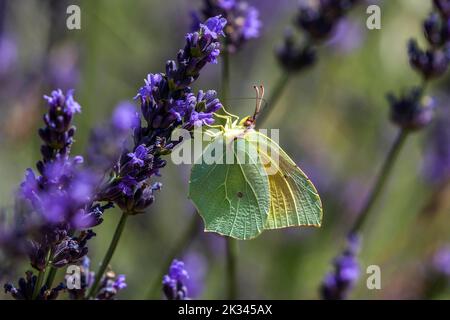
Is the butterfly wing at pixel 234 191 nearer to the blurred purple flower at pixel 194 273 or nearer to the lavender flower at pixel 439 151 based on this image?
A: the blurred purple flower at pixel 194 273

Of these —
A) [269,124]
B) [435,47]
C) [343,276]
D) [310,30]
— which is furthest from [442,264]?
[269,124]

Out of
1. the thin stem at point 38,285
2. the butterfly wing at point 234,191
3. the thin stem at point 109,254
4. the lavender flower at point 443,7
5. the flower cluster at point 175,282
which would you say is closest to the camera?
the thin stem at point 38,285

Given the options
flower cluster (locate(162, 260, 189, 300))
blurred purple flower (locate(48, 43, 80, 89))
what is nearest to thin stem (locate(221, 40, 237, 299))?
flower cluster (locate(162, 260, 189, 300))

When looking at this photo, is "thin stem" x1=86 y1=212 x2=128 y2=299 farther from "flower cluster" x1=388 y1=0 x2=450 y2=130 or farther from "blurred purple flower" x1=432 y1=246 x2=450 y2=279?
"blurred purple flower" x1=432 y1=246 x2=450 y2=279

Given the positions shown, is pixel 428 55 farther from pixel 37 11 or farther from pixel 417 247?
pixel 37 11

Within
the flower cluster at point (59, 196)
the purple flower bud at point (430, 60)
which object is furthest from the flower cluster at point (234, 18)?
the flower cluster at point (59, 196)

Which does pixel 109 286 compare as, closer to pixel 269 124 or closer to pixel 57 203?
pixel 57 203
